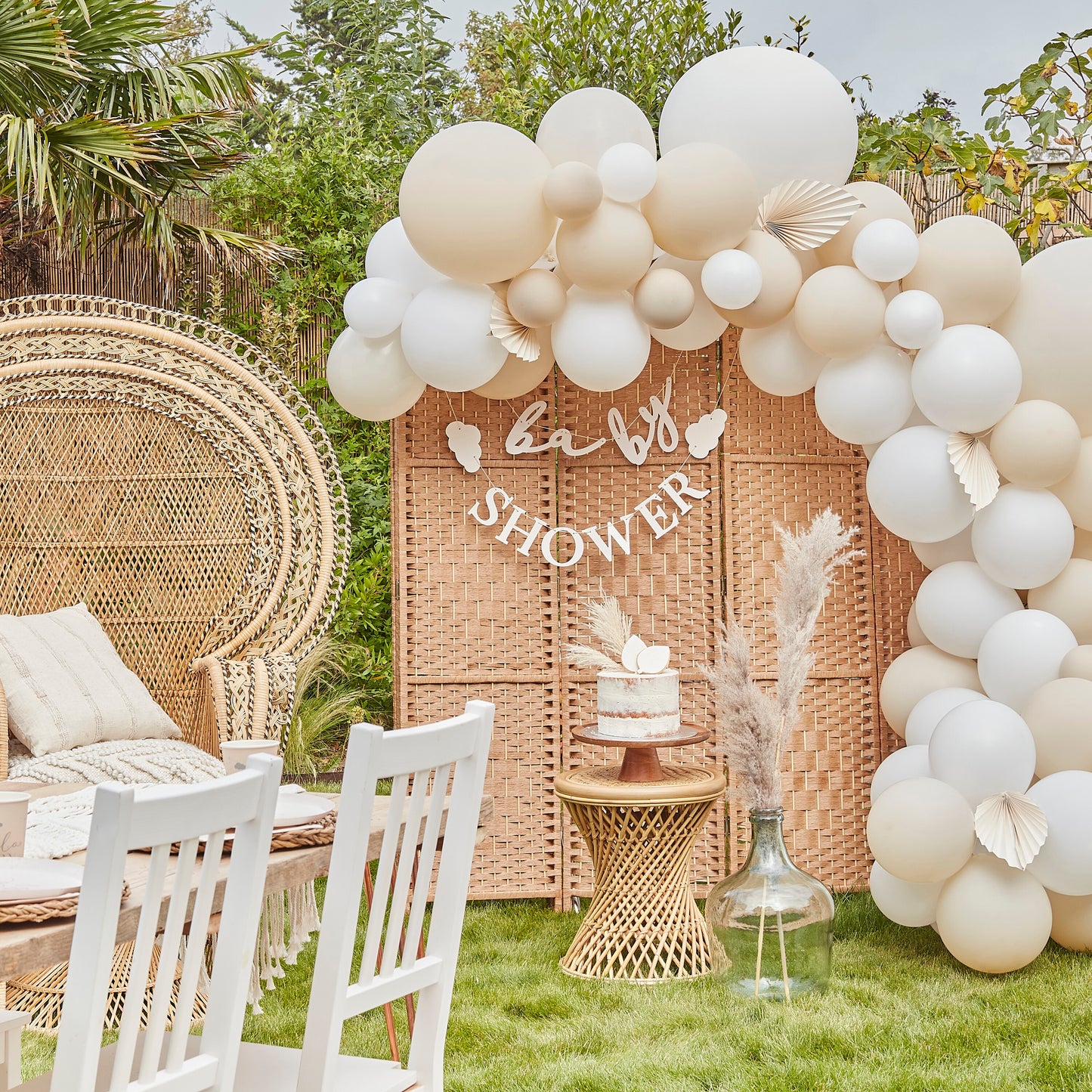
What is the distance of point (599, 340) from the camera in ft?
11.0

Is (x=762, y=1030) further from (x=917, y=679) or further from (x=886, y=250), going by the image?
(x=886, y=250)

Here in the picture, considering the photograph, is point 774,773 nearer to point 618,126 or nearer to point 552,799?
point 552,799

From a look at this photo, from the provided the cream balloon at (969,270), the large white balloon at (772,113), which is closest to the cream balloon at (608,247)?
the large white balloon at (772,113)

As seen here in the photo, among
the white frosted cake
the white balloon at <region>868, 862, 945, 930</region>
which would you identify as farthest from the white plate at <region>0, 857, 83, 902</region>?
the white balloon at <region>868, 862, 945, 930</region>

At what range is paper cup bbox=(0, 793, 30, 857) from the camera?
1.64m

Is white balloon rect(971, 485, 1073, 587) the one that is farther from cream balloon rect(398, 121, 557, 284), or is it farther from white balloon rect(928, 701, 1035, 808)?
cream balloon rect(398, 121, 557, 284)

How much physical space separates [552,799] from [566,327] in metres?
1.55

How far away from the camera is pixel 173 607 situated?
4.11 m

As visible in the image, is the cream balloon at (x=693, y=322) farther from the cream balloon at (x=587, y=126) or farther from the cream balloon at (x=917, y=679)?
the cream balloon at (x=917, y=679)

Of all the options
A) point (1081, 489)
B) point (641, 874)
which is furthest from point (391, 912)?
point (1081, 489)

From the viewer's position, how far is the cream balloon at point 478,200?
3205mm

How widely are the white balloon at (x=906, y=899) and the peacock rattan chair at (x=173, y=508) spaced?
192 centimetres

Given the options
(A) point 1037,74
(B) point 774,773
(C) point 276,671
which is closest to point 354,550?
(C) point 276,671

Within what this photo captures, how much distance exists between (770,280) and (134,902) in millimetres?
2514
